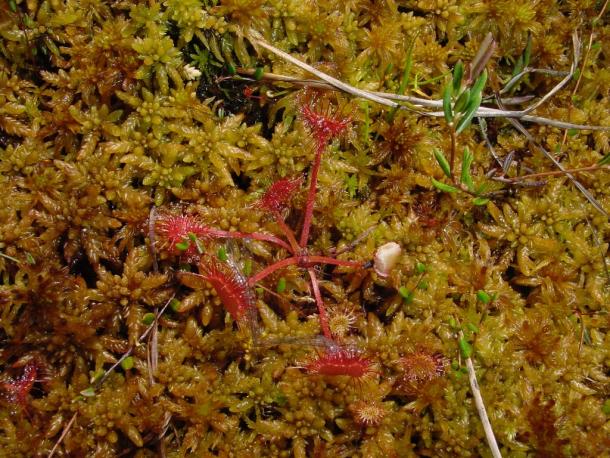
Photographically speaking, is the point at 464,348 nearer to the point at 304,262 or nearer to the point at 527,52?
the point at 304,262

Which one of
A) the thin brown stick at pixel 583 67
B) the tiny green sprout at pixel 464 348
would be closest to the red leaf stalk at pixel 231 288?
the tiny green sprout at pixel 464 348

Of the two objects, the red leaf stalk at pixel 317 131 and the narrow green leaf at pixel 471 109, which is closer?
the narrow green leaf at pixel 471 109

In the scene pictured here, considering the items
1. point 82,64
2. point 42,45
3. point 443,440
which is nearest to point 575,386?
point 443,440

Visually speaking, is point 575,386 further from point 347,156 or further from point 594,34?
point 594,34

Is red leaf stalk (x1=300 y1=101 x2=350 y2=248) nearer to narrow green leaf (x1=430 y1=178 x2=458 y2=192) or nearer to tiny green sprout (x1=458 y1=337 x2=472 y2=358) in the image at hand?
narrow green leaf (x1=430 y1=178 x2=458 y2=192)

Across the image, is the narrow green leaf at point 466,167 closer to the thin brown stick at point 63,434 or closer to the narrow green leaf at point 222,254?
the narrow green leaf at point 222,254

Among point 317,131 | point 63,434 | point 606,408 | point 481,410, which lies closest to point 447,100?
point 317,131

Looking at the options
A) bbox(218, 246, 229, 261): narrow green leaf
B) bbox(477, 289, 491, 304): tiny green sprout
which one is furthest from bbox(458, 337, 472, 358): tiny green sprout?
bbox(218, 246, 229, 261): narrow green leaf
